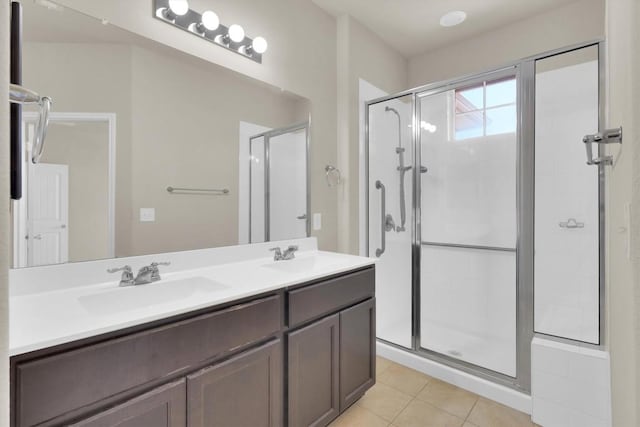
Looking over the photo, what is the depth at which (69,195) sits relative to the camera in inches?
49.6

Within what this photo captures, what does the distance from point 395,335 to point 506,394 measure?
88 centimetres

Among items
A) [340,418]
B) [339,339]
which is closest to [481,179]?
[339,339]

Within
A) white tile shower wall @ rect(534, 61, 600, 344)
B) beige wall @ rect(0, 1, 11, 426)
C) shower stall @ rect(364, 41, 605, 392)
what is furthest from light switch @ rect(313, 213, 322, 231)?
beige wall @ rect(0, 1, 11, 426)

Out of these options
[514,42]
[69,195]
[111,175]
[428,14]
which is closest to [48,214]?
[69,195]

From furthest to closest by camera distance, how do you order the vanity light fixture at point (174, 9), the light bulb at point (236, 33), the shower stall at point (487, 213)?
1. the shower stall at point (487, 213)
2. the light bulb at point (236, 33)
3. the vanity light fixture at point (174, 9)

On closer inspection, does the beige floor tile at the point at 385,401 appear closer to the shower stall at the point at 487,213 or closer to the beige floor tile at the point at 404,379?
the beige floor tile at the point at 404,379

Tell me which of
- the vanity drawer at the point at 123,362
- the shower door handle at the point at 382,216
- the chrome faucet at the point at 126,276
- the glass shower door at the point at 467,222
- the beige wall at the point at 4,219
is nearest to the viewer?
the beige wall at the point at 4,219

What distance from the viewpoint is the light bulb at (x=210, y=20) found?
1622 mm

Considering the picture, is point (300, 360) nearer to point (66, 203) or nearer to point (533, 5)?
point (66, 203)

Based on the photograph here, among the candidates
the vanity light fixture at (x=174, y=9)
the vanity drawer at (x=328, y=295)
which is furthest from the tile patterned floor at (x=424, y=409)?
the vanity light fixture at (x=174, y=9)

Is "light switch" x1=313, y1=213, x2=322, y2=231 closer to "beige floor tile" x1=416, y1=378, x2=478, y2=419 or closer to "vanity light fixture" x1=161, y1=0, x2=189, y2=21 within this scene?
"beige floor tile" x1=416, y1=378, x2=478, y2=419

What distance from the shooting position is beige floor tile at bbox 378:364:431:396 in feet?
6.72

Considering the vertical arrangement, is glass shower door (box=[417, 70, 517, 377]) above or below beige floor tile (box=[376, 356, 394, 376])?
above

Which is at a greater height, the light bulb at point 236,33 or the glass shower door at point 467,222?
the light bulb at point 236,33
